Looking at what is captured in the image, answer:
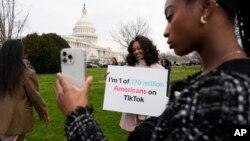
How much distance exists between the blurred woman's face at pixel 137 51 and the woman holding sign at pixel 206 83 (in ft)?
12.7

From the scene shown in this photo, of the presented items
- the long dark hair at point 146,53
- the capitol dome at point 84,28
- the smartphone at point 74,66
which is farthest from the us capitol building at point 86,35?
the smartphone at point 74,66

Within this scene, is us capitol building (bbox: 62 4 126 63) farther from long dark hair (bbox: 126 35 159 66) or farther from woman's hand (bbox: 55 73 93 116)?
woman's hand (bbox: 55 73 93 116)

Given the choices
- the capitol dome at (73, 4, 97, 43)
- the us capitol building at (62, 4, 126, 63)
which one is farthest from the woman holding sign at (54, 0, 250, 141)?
the capitol dome at (73, 4, 97, 43)

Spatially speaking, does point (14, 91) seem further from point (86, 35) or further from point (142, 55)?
point (86, 35)

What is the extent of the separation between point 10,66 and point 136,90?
155 centimetres

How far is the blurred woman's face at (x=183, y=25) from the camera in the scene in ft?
3.67

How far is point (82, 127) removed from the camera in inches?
46.7

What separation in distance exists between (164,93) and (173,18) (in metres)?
3.80

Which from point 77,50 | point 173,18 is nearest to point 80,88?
point 77,50

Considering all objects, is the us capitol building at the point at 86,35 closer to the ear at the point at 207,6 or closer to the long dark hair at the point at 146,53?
the long dark hair at the point at 146,53

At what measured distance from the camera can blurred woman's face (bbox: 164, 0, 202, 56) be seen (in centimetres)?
112

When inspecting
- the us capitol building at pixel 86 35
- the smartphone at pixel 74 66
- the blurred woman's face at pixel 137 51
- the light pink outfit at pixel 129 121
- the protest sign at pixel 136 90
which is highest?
the us capitol building at pixel 86 35

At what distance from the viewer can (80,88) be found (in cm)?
125

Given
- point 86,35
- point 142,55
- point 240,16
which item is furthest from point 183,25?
point 86,35
